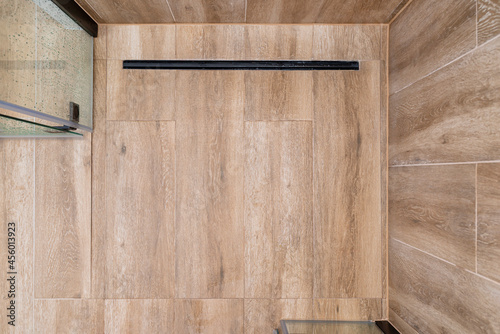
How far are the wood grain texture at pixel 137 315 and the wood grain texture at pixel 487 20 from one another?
5.35 ft

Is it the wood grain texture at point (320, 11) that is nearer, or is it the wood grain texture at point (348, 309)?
the wood grain texture at point (320, 11)

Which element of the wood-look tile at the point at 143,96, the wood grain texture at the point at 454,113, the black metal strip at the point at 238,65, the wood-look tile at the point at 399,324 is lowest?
the wood-look tile at the point at 399,324

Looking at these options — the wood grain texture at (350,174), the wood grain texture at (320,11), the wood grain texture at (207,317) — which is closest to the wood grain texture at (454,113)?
the wood grain texture at (350,174)

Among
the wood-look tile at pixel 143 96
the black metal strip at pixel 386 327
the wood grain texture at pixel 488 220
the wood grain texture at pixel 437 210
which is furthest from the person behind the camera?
the wood-look tile at pixel 143 96

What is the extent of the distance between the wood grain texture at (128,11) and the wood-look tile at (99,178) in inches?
8.5

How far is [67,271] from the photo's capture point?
1.47 meters

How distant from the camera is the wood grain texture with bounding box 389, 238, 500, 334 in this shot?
861 millimetres

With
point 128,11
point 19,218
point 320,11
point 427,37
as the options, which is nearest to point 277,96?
point 320,11

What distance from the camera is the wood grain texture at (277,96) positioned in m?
1.49

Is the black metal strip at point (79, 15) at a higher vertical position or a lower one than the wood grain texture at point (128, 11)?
lower

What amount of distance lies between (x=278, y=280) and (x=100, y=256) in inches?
35.5

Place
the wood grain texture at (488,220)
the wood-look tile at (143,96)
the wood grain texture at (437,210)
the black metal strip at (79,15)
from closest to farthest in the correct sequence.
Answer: the wood grain texture at (488,220)
the wood grain texture at (437,210)
the black metal strip at (79,15)
the wood-look tile at (143,96)

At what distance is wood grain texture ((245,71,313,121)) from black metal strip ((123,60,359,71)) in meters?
0.03

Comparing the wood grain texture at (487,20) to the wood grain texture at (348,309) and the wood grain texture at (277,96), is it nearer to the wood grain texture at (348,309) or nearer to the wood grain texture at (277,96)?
the wood grain texture at (277,96)
